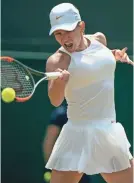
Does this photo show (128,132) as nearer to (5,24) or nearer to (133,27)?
(133,27)

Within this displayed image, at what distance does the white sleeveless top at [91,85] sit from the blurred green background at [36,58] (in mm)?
1781

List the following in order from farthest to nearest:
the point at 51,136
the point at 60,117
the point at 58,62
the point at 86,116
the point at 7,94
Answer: the point at 51,136, the point at 60,117, the point at 86,116, the point at 58,62, the point at 7,94

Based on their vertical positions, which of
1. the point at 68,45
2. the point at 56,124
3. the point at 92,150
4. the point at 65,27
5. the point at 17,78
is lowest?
the point at 92,150

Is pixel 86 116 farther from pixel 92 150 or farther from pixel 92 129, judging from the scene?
pixel 92 150

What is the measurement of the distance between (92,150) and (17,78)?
0.64 metres

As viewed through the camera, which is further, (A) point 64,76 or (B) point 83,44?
(B) point 83,44

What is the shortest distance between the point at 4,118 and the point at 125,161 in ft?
6.88

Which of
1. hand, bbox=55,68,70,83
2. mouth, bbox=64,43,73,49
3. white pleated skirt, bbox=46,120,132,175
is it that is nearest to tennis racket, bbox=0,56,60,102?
hand, bbox=55,68,70,83

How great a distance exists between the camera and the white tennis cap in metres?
3.58

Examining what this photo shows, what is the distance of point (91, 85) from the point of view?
3.67m

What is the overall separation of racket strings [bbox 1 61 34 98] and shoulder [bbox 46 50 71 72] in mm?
132

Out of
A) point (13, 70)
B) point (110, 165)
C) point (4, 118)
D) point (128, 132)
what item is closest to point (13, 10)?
point (4, 118)

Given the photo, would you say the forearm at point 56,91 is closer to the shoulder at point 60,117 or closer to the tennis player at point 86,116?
the tennis player at point 86,116

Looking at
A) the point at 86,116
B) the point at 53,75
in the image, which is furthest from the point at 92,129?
the point at 53,75
